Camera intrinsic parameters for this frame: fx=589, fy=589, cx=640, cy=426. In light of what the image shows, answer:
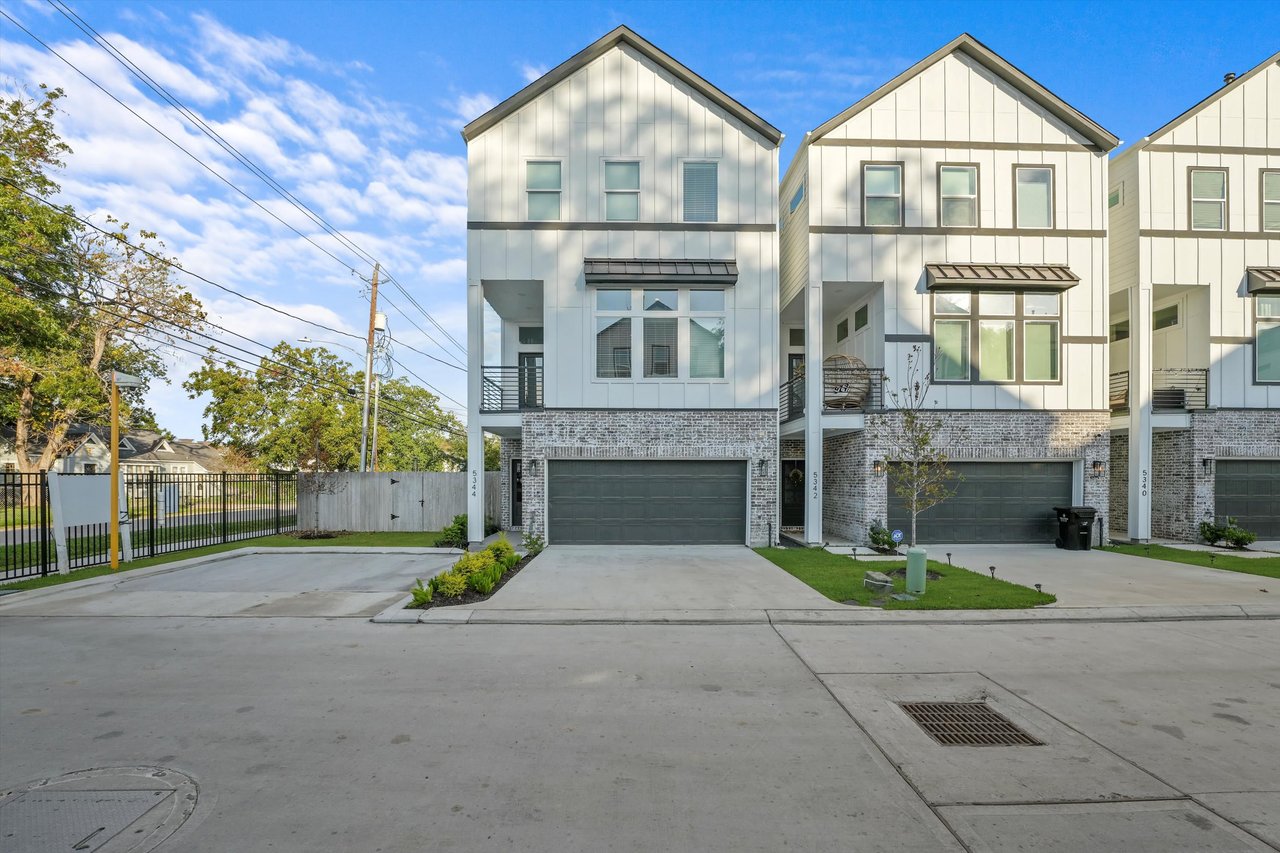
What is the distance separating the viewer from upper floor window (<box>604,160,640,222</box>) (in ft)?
48.0

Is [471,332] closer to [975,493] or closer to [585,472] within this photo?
[585,472]

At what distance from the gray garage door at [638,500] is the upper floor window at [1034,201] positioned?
374 inches

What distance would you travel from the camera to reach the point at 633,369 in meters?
14.5

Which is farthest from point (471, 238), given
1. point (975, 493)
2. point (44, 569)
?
point (975, 493)

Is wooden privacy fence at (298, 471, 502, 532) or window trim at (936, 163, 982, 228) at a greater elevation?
window trim at (936, 163, 982, 228)

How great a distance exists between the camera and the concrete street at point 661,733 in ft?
11.4

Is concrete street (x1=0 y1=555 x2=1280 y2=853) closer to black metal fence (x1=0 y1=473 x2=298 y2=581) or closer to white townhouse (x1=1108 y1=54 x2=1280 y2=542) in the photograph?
black metal fence (x1=0 y1=473 x2=298 y2=581)

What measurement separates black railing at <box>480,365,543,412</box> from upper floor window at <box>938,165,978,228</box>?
11.3 metres

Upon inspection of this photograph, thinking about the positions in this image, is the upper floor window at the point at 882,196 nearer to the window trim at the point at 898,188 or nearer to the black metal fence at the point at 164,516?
the window trim at the point at 898,188

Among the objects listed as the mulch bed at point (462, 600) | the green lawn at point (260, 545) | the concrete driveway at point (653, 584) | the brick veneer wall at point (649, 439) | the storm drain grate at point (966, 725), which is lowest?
the green lawn at point (260, 545)

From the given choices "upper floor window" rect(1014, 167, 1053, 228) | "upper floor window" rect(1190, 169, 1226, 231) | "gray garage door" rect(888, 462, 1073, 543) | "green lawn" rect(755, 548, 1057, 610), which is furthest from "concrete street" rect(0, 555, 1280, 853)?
"upper floor window" rect(1190, 169, 1226, 231)

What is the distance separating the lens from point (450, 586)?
8.97 m


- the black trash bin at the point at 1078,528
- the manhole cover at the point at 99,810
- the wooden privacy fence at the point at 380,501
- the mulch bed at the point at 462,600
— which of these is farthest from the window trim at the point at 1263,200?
the manhole cover at the point at 99,810

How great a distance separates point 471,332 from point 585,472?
447 cm
